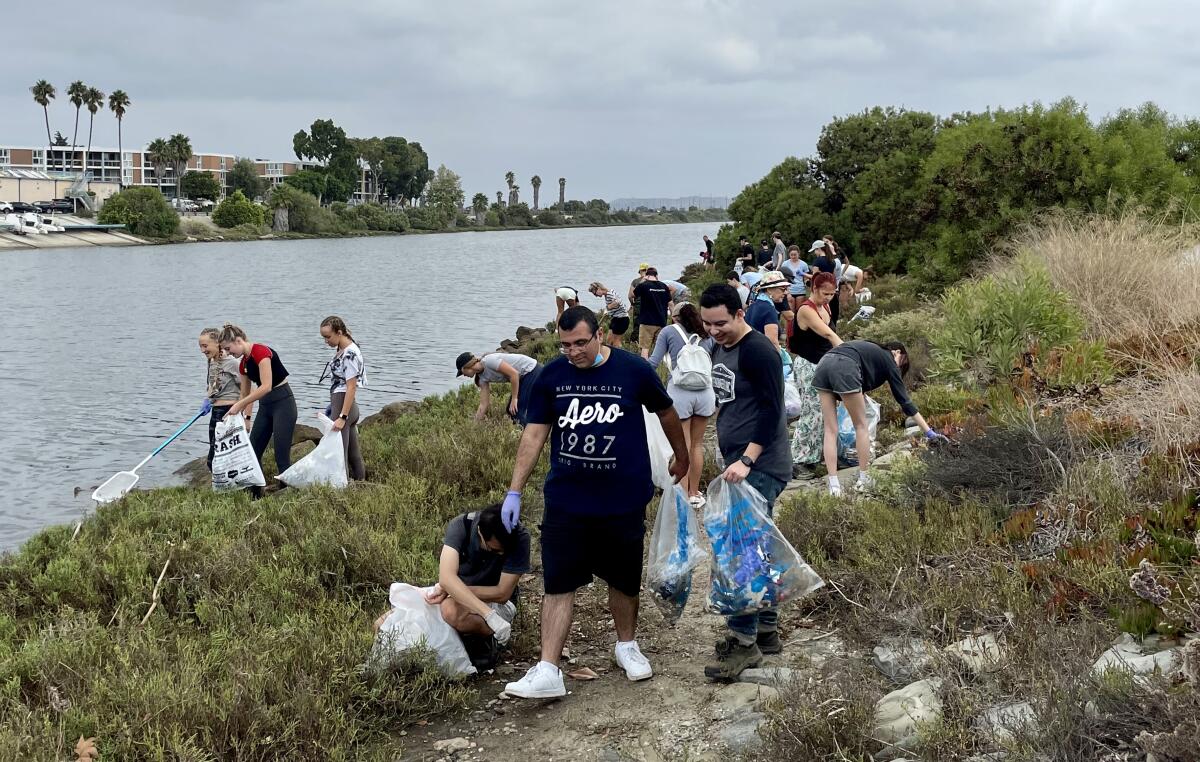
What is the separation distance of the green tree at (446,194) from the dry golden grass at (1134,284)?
14739 centimetres

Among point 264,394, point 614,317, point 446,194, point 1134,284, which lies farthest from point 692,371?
point 446,194

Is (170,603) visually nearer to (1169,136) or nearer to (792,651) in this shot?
(792,651)

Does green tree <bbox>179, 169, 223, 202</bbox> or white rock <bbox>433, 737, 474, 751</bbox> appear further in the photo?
green tree <bbox>179, 169, 223, 202</bbox>

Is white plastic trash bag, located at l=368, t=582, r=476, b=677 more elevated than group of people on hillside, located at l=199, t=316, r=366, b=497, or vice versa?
group of people on hillside, located at l=199, t=316, r=366, b=497

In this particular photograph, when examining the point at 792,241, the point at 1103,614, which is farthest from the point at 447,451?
the point at 792,241

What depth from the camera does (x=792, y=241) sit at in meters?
32.9

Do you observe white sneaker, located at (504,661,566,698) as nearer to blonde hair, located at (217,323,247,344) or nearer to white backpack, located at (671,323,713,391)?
white backpack, located at (671,323,713,391)

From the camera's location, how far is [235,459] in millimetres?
9945

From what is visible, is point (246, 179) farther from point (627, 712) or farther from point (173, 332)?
point (627, 712)

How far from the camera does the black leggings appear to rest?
33.5 feet

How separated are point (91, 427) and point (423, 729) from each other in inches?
631

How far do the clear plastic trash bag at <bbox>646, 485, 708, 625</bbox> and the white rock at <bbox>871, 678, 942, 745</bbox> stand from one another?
4.56 feet

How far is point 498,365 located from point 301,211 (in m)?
111

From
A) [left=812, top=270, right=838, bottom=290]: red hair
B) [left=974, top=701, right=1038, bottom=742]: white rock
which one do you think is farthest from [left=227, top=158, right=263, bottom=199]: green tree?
[left=974, top=701, right=1038, bottom=742]: white rock
